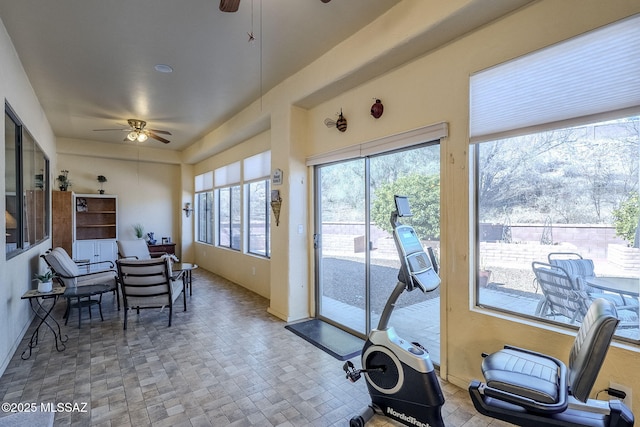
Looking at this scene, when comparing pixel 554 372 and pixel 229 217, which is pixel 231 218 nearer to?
pixel 229 217

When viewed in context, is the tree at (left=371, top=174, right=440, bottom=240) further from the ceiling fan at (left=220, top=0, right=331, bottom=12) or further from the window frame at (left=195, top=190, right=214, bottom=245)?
the window frame at (left=195, top=190, right=214, bottom=245)

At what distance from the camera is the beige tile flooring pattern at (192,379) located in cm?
219

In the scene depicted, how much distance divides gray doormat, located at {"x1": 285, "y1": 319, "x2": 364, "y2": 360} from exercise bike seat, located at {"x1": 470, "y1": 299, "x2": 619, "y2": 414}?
1.57 metres

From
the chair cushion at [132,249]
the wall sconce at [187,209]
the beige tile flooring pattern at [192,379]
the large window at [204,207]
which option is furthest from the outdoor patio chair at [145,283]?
the wall sconce at [187,209]

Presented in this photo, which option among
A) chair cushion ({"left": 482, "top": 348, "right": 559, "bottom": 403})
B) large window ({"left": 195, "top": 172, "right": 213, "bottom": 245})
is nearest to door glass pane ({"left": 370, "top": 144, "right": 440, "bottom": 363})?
chair cushion ({"left": 482, "top": 348, "right": 559, "bottom": 403})

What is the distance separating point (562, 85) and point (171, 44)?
3179mm

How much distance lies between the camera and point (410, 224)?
300cm

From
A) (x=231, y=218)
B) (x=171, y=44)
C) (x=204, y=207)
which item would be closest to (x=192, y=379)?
(x=171, y=44)

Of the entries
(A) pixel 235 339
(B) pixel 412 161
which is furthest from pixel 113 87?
(B) pixel 412 161

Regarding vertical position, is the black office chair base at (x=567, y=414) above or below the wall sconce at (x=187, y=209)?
below

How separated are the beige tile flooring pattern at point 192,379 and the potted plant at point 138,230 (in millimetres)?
3811

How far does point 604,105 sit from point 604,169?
1.21 feet

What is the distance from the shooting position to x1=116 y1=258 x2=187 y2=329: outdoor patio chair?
3.83 metres

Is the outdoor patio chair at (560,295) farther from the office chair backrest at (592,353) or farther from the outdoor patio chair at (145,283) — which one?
the outdoor patio chair at (145,283)
